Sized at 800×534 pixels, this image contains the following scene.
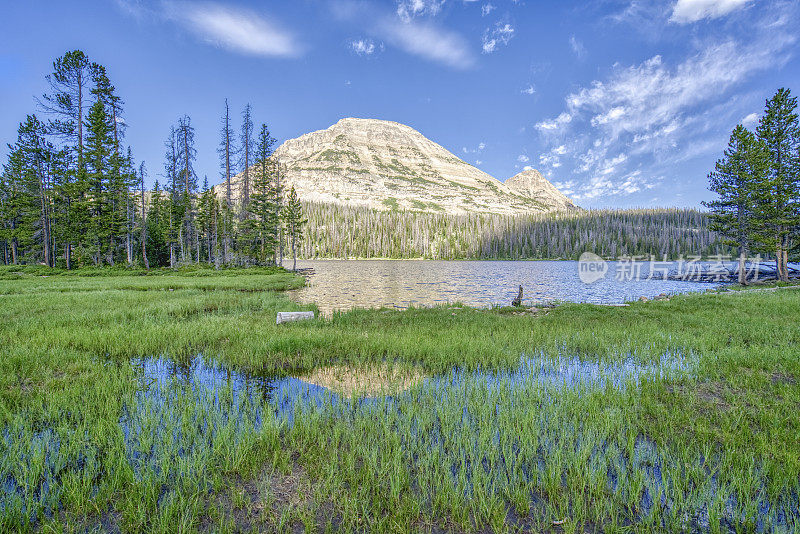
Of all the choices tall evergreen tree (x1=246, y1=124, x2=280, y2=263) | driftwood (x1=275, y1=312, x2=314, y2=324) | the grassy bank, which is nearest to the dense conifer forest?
tall evergreen tree (x1=246, y1=124, x2=280, y2=263)

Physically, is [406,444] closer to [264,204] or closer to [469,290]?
[469,290]

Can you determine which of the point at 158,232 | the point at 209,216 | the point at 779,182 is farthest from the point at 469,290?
the point at 158,232

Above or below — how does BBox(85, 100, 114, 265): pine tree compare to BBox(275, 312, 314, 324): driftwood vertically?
above

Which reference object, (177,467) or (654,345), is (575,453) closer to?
(177,467)

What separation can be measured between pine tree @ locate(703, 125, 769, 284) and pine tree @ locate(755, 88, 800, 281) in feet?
2.51

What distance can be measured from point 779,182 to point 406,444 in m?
43.5

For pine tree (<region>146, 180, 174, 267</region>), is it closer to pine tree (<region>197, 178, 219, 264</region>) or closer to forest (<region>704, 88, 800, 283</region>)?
pine tree (<region>197, 178, 219, 264</region>)

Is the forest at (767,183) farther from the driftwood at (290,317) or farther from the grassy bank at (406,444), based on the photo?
the driftwood at (290,317)

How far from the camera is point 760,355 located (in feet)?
28.3

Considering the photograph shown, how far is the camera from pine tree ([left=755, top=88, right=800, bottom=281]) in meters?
29.7

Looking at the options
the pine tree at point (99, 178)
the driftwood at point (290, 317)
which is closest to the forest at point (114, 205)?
the pine tree at point (99, 178)

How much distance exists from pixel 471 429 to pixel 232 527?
142 inches

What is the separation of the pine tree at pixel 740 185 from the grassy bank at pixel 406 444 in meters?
31.5

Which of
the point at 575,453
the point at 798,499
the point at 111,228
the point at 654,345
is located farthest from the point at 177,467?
the point at 111,228
